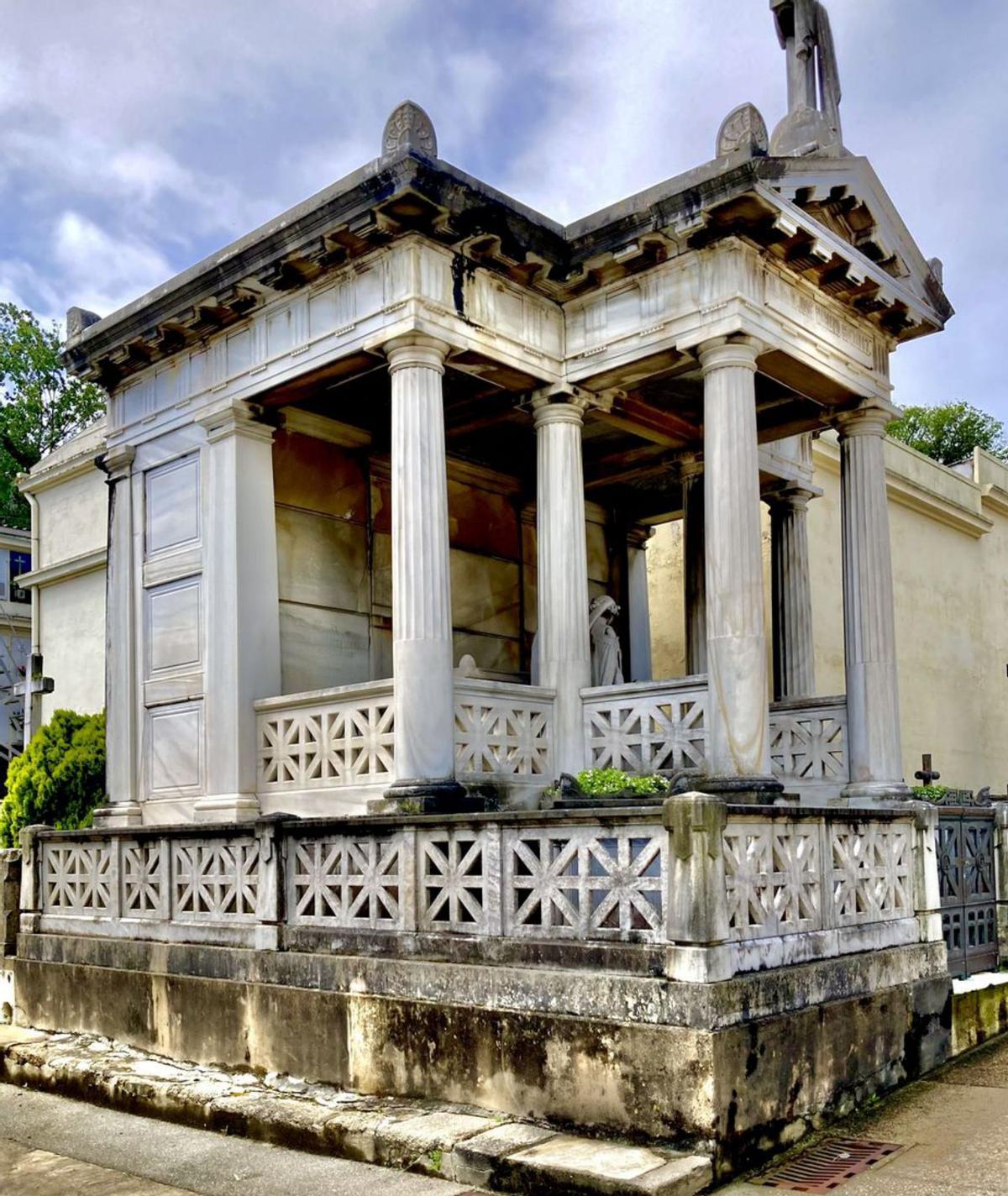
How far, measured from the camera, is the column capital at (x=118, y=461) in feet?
45.6

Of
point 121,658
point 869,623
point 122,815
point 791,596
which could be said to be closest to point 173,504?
point 121,658

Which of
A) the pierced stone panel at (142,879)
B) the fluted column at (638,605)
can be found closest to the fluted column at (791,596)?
the fluted column at (638,605)

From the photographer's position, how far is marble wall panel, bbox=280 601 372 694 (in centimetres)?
1336

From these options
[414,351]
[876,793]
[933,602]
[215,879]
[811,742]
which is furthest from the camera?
[933,602]

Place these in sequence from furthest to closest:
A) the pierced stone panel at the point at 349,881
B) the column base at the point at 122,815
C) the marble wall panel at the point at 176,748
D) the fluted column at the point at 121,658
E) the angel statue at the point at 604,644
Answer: the angel statue at the point at 604,644 < the fluted column at the point at 121,658 < the column base at the point at 122,815 < the marble wall panel at the point at 176,748 < the pierced stone panel at the point at 349,881

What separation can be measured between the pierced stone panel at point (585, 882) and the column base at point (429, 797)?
7.89ft

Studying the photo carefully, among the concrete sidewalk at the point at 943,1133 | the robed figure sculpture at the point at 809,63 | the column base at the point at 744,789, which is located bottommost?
the concrete sidewalk at the point at 943,1133

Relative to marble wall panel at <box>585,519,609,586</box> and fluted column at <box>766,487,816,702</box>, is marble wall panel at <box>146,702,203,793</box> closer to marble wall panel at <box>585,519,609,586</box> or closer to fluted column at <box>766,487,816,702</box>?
marble wall panel at <box>585,519,609,586</box>

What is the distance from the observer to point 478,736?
11.4m

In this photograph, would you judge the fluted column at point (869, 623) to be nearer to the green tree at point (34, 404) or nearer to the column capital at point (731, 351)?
the column capital at point (731, 351)

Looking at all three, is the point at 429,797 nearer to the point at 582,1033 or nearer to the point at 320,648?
the point at 582,1033

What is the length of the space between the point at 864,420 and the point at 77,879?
8.72 m

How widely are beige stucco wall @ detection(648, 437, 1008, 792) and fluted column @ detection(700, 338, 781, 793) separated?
27.8 feet

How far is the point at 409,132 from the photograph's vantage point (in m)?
10.7
